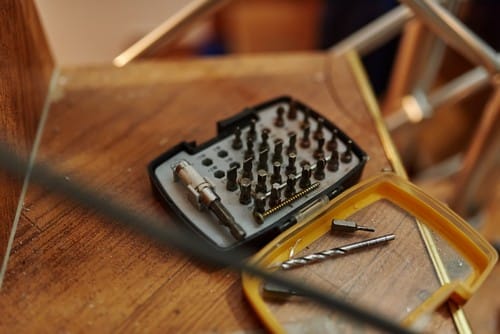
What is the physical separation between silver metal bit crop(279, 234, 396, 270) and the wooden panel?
0.96ft

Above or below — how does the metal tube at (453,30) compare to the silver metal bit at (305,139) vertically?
above

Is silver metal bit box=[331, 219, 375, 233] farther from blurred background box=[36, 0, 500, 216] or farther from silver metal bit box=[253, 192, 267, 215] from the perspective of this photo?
blurred background box=[36, 0, 500, 216]

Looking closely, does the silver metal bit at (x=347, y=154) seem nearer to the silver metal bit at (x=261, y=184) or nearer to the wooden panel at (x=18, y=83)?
the silver metal bit at (x=261, y=184)

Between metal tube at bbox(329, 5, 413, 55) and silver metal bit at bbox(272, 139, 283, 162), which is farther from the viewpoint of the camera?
metal tube at bbox(329, 5, 413, 55)

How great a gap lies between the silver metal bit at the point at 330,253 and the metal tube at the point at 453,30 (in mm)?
323

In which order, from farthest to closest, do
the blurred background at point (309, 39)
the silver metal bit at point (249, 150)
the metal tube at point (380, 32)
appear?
the blurred background at point (309, 39) → the metal tube at point (380, 32) → the silver metal bit at point (249, 150)

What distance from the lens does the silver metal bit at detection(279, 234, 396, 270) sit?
0.51 metres

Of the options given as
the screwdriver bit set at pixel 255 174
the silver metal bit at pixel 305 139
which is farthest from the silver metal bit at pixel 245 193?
the silver metal bit at pixel 305 139

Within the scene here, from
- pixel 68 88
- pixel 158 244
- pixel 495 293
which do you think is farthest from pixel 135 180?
pixel 495 293

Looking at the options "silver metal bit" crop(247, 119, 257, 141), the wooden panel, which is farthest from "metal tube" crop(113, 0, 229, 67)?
"silver metal bit" crop(247, 119, 257, 141)

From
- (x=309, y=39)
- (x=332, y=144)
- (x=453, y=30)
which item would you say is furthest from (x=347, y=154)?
(x=309, y=39)

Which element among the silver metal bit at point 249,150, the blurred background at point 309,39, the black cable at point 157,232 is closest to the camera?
the black cable at point 157,232

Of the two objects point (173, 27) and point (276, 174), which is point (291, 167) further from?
point (173, 27)

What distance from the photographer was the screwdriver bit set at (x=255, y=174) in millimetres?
533
